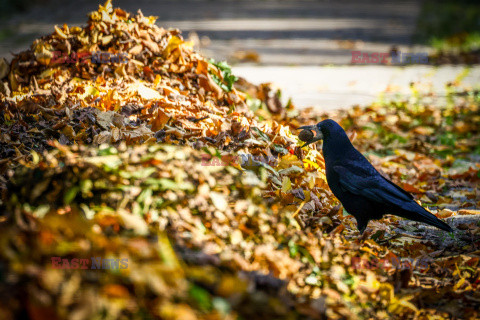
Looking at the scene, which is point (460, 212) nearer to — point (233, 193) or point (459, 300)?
point (459, 300)

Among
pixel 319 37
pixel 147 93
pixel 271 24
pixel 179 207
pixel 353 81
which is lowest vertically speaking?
pixel 353 81

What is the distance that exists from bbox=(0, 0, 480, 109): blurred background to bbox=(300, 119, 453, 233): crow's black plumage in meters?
3.01

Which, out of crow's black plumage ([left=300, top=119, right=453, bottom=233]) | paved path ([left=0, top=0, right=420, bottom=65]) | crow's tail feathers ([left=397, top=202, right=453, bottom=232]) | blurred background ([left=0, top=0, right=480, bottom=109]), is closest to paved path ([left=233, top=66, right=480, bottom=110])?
blurred background ([left=0, top=0, right=480, bottom=109])

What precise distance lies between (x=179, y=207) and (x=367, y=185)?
1.09 m

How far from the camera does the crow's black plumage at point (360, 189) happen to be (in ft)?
7.96

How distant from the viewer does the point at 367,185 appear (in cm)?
250

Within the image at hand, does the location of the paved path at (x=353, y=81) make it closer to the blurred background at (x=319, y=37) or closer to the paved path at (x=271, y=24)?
the blurred background at (x=319, y=37)

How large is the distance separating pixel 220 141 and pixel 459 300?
4.97ft

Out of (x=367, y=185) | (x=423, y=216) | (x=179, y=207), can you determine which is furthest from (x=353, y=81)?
(x=179, y=207)

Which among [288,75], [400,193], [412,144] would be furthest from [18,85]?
[288,75]

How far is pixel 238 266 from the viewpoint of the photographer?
1.73m

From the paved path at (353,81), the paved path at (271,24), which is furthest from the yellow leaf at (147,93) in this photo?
the paved path at (271,24)

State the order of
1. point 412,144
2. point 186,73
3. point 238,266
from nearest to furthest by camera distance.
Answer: point 238,266 → point 186,73 → point 412,144

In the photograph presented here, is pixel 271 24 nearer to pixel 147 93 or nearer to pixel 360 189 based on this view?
Result: pixel 147 93
